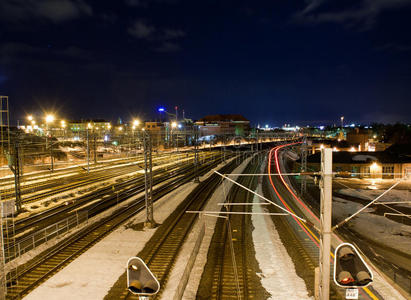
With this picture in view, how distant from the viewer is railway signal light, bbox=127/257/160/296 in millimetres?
4117

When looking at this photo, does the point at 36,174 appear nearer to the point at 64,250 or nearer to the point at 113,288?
the point at 64,250

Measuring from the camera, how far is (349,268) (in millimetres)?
4598

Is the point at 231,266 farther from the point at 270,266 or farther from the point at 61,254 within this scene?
the point at 61,254

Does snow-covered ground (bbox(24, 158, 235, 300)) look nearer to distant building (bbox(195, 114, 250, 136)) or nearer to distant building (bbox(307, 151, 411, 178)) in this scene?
distant building (bbox(307, 151, 411, 178))

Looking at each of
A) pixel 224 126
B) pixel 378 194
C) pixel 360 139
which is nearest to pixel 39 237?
pixel 378 194

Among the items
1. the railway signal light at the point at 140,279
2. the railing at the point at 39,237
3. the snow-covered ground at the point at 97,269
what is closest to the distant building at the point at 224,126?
the railing at the point at 39,237

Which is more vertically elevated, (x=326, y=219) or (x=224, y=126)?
(x=224, y=126)

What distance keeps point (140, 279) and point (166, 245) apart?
33.6 ft

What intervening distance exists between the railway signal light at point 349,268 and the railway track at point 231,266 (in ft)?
19.2

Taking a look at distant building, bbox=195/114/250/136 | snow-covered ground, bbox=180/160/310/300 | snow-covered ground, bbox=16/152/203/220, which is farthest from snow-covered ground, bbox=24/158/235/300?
distant building, bbox=195/114/250/136

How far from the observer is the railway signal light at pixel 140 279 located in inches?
162

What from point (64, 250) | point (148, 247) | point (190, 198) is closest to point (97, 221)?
point (64, 250)

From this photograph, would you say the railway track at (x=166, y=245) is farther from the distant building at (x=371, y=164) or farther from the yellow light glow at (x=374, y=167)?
the yellow light glow at (x=374, y=167)

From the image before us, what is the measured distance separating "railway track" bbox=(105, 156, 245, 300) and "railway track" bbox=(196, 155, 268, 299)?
1.72m
